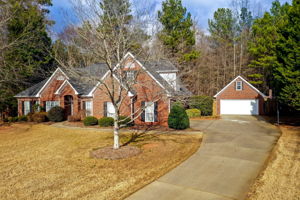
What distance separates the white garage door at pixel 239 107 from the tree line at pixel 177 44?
4465 mm

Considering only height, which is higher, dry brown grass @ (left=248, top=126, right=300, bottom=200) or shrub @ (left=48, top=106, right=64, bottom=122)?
shrub @ (left=48, top=106, right=64, bottom=122)

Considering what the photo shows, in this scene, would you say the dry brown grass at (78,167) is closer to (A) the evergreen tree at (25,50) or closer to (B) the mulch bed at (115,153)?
(B) the mulch bed at (115,153)

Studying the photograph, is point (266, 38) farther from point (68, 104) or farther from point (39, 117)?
point (39, 117)

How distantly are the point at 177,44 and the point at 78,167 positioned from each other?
78.7ft

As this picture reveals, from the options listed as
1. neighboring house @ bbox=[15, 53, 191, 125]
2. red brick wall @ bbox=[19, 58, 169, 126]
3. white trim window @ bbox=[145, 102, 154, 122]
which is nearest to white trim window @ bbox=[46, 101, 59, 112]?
neighboring house @ bbox=[15, 53, 191, 125]

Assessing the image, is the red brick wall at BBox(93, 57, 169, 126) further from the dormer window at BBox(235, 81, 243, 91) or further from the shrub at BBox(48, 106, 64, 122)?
the dormer window at BBox(235, 81, 243, 91)

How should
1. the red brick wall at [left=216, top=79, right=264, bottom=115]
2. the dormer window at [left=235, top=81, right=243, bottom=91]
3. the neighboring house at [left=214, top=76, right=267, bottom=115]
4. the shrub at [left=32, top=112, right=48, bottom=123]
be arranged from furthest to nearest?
the dormer window at [left=235, top=81, right=243, bottom=91] < the neighboring house at [left=214, top=76, right=267, bottom=115] < the red brick wall at [left=216, top=79, right=264, bottom=115] < the shrub at [left=32, top=112, right=48, bottom=123]

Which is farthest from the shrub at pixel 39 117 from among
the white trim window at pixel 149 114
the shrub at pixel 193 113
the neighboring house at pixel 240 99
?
the neighboring house at pixel 240 99

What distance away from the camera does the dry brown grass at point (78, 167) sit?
6141 mm

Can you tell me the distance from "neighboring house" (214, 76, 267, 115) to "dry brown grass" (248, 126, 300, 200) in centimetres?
1718

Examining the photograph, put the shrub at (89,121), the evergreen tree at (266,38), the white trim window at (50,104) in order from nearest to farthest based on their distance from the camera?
the shrub at (89,121)
the white trim window at (50,104)
the evergreen tree at (266,38)

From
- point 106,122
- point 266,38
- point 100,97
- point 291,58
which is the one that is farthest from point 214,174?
point 266,38

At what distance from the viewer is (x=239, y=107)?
26.9 m

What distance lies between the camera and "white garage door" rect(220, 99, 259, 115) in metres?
26.4
